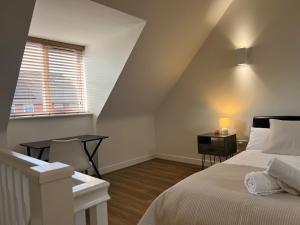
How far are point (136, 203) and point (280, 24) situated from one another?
3.08 metres

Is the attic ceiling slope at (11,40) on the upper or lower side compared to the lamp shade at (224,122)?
upper

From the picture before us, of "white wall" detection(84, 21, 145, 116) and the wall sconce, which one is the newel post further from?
the wall sconce

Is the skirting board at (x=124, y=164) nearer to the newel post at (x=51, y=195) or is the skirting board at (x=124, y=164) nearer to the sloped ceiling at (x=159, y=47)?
the sloped ceiling at (x=159, y=47)

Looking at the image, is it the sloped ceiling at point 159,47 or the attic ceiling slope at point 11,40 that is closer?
the attic ceiling slope at point 11,40

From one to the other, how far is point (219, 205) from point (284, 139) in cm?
173

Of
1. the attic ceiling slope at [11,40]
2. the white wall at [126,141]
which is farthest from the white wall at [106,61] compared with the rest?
the attic ceiling slope at [11,40]

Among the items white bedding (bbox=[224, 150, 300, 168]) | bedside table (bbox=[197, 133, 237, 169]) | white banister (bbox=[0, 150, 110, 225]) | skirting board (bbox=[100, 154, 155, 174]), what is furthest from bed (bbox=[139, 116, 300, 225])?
skirting board (bbox=[100, 154, 155, 174])

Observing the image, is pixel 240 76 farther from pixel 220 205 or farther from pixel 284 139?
pixel 220 205

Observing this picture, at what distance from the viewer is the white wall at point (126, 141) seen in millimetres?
4148

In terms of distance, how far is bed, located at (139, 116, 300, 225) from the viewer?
1.41 m

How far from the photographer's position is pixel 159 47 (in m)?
3.61

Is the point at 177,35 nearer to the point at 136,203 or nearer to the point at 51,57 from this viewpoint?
the point at 51,57

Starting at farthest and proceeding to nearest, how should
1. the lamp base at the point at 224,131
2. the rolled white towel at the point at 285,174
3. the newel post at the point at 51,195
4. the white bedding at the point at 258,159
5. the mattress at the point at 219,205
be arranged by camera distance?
the lamp base at the point at 224,131
the white bedding at the point at 258,159
the rolled white towel at the point at 285,174
the mattress at the point at 219,205
the newel post at the point at 51,195

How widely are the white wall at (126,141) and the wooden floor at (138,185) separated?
17 centimetres
